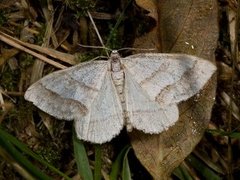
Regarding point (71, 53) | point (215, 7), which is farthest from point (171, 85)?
point (71, 53)

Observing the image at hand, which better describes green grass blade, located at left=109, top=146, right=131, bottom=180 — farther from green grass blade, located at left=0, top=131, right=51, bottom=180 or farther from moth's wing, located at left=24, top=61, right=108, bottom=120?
green grass blade, located at left=0, top=131, right=51, bottom=180

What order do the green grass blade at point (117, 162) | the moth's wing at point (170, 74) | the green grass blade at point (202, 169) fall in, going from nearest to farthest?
the moth's wing at point (170, 74) < the green grass blade at point (117, 162) < the green grass blade at point (202, 169)

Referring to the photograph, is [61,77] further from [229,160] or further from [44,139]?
[229,160]

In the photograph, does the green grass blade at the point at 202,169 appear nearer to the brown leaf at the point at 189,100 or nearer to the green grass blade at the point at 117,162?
the brown leaf at the point at 189,100

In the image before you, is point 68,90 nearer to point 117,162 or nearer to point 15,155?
point 117,162

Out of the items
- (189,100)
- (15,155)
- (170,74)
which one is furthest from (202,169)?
(15,155)

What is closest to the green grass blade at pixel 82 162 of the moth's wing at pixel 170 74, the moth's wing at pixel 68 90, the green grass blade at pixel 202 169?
the moth's wing at pixel 68 90

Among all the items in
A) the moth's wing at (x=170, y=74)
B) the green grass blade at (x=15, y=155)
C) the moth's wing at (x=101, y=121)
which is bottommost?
the moth's wing at (x=101, y=121)
